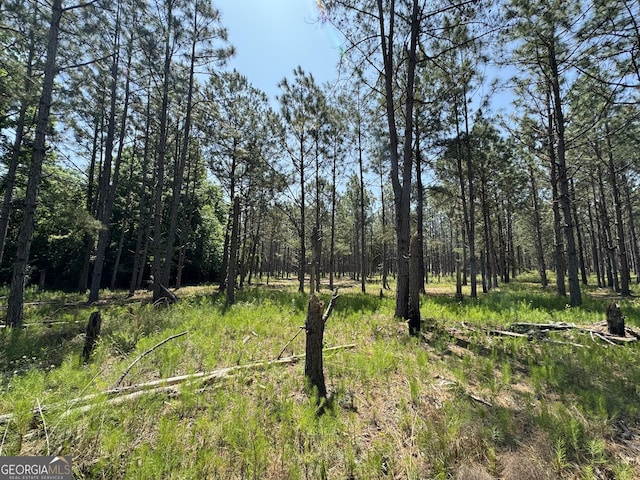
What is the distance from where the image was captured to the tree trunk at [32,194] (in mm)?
6277

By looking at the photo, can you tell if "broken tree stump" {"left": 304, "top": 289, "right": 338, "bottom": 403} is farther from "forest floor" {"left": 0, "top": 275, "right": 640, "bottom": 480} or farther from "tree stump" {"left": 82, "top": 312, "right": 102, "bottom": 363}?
"tree stump" {"left": 82, "top": 312, "right": 102, "bottom": 363}

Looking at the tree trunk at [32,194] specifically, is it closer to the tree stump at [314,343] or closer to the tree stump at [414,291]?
the tree stump at [314,343]

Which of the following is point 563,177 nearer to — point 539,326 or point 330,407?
point 539,326

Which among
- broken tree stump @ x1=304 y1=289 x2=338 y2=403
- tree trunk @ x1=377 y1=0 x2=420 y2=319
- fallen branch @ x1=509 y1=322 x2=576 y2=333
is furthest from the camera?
tree trunk @ x1=377 y1=0 x2=420 y2=319

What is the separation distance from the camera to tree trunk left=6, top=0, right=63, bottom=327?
628 cm

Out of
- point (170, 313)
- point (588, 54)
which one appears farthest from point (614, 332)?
point (170, 313)

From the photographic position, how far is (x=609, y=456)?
2461 millimetres

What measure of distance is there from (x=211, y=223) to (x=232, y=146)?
9544mm

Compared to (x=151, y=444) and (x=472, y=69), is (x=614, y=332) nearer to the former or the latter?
(x=472, y=69)

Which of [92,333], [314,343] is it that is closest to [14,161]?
[92,333]

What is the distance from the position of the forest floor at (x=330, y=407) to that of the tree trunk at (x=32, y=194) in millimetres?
1001

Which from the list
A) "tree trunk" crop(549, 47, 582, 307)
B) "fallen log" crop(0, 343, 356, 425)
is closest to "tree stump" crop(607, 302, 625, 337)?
"tree trunk" crop(549, 47, 582, 307)

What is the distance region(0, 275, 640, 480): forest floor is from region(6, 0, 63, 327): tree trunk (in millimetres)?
1001

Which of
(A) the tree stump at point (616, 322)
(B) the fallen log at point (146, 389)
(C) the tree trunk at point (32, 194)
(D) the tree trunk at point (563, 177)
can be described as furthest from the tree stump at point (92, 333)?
(D) the tree trunk at point (563, 177)
